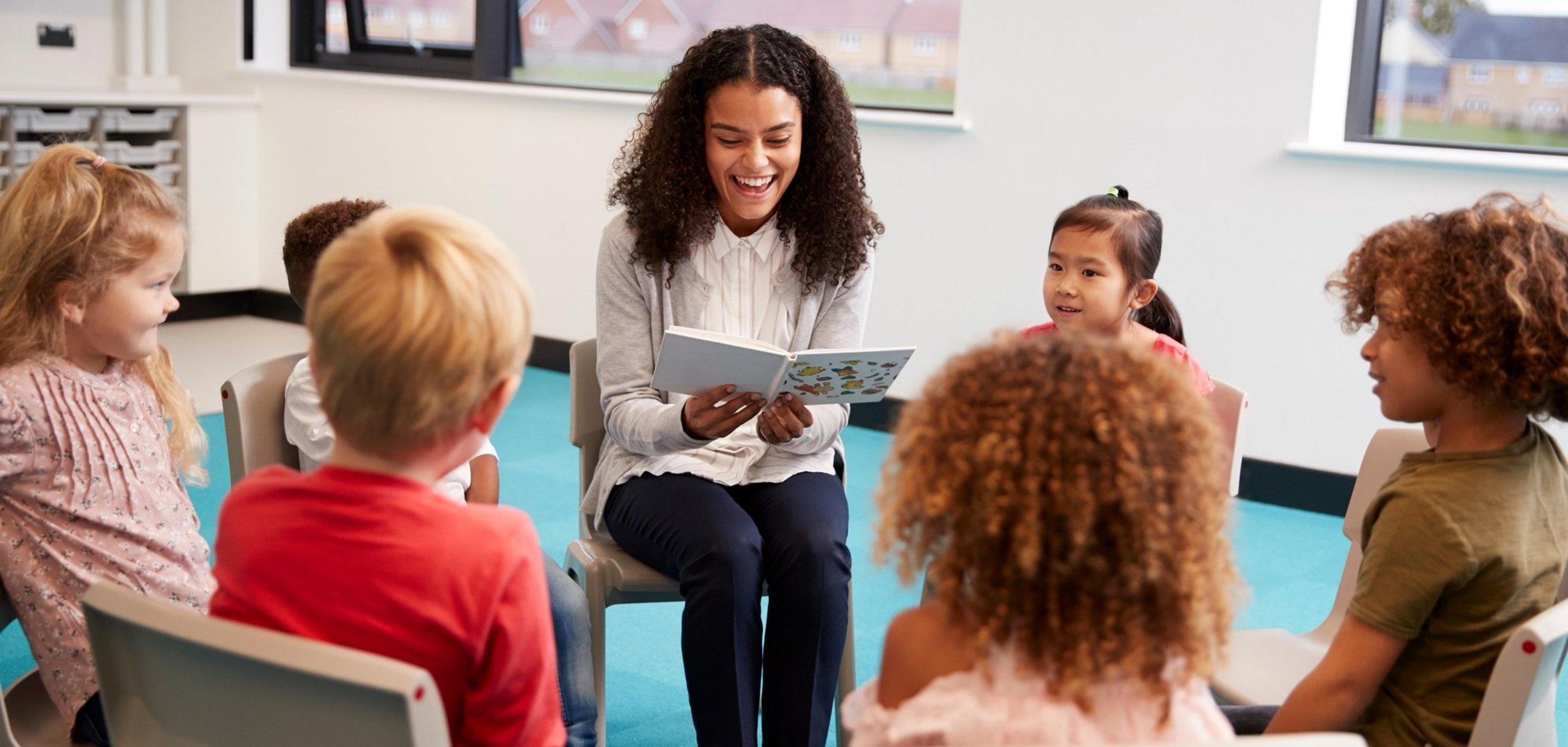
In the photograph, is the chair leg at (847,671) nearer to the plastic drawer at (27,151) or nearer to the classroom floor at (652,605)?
the classroom floor at (652,605)

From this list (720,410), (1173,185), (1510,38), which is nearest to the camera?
(720,410)

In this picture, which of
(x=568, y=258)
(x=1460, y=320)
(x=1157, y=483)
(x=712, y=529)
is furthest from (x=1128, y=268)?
(x=568, y=258)

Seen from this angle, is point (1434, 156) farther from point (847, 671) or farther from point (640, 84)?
point (640, 84)

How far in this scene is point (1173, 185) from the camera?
3875 mm

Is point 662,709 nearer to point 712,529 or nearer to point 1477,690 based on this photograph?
point 712,529

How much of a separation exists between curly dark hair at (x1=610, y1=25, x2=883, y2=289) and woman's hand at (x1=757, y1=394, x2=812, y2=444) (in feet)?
0.86

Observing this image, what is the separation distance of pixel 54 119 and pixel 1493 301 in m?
5.05

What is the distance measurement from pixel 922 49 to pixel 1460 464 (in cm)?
358

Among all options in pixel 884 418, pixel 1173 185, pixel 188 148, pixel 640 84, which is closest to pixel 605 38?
pixel 640 84

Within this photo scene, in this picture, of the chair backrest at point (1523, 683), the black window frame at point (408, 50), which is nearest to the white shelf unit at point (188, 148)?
the black window frame at point (408, 50)

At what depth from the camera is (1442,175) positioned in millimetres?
3527

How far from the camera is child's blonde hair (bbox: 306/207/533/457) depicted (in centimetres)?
104

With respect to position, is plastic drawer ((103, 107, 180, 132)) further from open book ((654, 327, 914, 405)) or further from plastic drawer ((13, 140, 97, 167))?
open book ((654, 327, 914, 405))

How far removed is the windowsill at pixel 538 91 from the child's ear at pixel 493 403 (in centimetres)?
315
